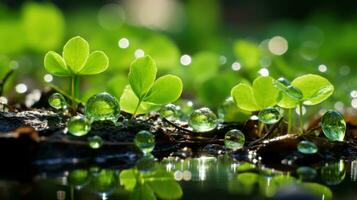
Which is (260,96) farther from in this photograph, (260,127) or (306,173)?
(306,173)

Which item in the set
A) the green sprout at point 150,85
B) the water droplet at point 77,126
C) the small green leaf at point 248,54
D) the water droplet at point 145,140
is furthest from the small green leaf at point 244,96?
the small green leaf at point 248,54

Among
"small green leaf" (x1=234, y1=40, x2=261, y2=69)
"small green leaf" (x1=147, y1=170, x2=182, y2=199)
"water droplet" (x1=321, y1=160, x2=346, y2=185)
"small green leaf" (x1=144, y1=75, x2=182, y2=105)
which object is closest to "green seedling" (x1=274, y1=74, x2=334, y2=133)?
"water droplet" (x1=321, y1=160, x2=346, y2=185)

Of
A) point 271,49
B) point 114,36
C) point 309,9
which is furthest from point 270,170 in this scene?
point 309,9

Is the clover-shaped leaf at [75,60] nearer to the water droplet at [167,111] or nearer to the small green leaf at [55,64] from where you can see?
the small green leaf at [55,64]

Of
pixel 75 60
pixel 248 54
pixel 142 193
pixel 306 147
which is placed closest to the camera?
pixel 142 193

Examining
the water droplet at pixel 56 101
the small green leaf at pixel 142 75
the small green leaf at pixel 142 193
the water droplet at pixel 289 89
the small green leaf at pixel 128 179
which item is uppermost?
the small green leaf at pixel 142 75

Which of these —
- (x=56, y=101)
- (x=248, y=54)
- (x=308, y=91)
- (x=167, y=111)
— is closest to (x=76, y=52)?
(x=56, y=101)

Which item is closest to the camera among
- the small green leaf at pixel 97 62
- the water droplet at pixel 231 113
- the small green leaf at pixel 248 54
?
the small green leaf at pixel 97 62
